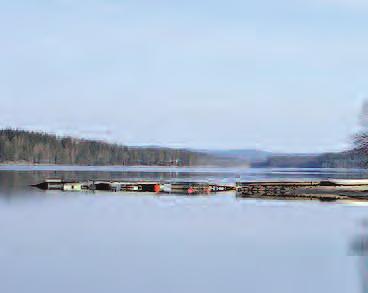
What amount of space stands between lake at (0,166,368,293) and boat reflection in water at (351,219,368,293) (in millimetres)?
43

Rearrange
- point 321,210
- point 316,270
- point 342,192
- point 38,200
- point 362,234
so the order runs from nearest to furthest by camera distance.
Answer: point 316,270 < point 362,234 < point 321,210 < point 38,200 < point 342,192

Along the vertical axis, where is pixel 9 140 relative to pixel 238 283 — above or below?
above

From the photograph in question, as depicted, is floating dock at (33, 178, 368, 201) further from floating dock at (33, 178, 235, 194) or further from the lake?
the lake

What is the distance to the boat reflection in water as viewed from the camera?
79.1 feet

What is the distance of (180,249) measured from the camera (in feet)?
100

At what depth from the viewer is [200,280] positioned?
23.6 metres

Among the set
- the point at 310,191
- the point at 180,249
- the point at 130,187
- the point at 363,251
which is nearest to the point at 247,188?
the point at 310,191

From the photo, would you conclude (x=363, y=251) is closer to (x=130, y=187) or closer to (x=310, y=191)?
(x=310, y=191)

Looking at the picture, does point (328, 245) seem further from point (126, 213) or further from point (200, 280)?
point (126, 213)

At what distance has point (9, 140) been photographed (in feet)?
654

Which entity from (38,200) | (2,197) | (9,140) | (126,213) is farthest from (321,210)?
(9,140)

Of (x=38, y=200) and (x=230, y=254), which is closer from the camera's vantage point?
(x=230, y=254)

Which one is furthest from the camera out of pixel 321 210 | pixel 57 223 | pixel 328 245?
pixel 321 210

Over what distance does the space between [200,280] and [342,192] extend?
50825 mm
